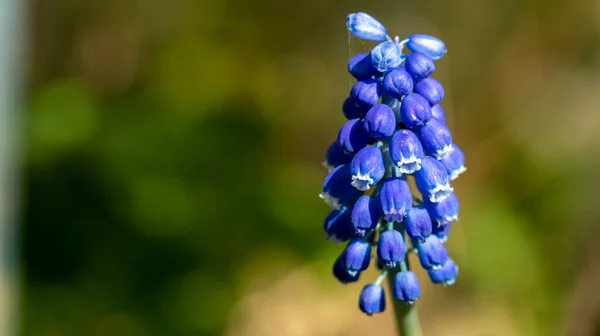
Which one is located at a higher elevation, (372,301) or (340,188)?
(340,188)

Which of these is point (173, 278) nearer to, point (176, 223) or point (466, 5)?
point (176, 223)

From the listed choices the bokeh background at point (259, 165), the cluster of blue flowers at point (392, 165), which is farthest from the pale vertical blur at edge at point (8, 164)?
the cluster of blue flowers at point (392, 165)

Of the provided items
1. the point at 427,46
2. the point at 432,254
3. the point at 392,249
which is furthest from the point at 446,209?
the point at 427,46

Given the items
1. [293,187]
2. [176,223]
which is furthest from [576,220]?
[176,223]

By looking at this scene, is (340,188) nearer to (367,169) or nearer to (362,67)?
(367,169)

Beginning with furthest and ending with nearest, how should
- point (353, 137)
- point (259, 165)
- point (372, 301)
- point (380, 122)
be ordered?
point (259, 165) < point (372, 301) < point (353, 137) < point (380, 122)

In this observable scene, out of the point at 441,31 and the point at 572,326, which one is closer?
the point at 572,326
